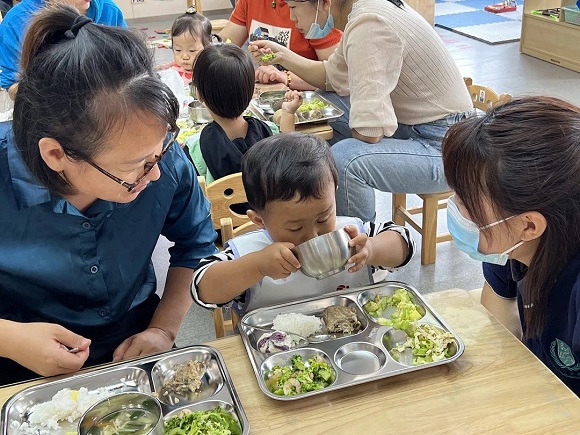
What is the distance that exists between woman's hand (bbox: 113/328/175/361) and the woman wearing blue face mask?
68 cm

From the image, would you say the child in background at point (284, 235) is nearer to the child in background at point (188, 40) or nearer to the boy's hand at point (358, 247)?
the boy's hand at point (358, 247)

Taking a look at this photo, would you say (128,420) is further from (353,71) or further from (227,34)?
(227,34)

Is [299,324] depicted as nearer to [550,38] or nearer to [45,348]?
[45,348]

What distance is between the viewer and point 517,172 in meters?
1.04

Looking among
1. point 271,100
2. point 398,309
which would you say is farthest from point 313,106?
point 398,309

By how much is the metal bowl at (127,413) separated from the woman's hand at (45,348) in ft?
0.49

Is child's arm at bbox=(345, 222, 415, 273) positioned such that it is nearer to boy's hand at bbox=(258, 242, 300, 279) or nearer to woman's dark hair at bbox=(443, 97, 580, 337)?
boy's hand at bbox=(258, 242, 300, 279)

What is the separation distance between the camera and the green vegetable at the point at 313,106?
2498 mm

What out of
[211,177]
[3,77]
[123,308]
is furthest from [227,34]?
[123,308]

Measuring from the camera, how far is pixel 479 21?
6.69 meters

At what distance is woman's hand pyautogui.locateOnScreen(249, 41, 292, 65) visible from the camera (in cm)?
275

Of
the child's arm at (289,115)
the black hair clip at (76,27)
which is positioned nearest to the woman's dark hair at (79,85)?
the black hair clip at (76,27)

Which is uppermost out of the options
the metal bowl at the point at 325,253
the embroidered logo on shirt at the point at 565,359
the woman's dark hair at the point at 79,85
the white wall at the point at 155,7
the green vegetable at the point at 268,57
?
the woman's dark hair at the point at 79,85

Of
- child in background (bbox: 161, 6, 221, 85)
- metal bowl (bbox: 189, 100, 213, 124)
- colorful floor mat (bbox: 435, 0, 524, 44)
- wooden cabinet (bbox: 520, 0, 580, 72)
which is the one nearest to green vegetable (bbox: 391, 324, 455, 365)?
metal bowl (bbox: 189, 100, 213, 124)
